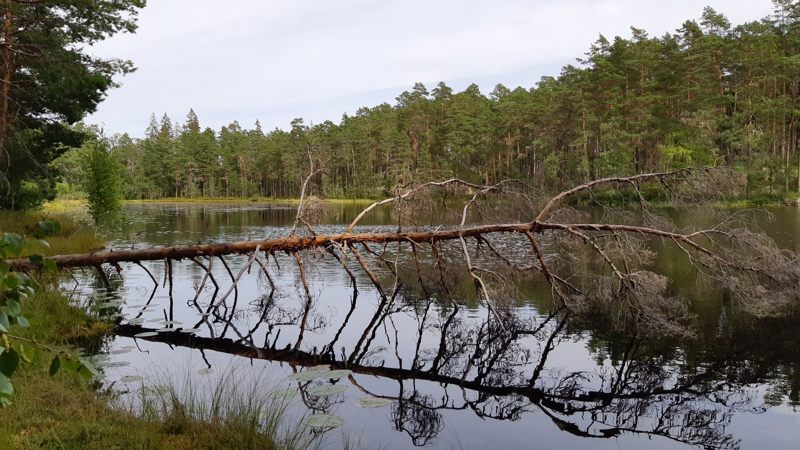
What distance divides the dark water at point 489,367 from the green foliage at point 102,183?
16088 millimetres

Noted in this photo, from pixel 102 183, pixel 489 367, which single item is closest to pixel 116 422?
pixel 489 367

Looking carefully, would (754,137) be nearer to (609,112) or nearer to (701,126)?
(701,126)

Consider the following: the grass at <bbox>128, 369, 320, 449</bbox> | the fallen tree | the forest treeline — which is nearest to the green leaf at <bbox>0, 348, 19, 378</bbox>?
the grass at <bbox>128, 369, 320, 449</bbox>

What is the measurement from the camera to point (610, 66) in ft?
175

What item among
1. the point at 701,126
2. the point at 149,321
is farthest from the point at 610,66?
the point at 149,321

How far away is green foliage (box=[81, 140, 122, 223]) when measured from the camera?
28078 millimetres

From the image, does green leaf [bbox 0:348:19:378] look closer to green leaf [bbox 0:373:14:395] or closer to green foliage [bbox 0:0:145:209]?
green leaf [bbox 0:373:14:395]

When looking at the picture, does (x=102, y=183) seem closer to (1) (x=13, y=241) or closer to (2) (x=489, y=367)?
(2) (x=489, y=367)

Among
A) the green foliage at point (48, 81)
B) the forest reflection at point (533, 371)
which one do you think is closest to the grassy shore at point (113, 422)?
the forest reflection at point (533, 371)

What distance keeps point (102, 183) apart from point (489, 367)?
26.0 metres

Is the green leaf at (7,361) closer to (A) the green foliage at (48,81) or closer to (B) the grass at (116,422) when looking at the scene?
(B) the grass at (116,422)

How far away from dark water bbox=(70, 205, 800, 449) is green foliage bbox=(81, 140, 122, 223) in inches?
633

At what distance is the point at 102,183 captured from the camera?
93.7ft

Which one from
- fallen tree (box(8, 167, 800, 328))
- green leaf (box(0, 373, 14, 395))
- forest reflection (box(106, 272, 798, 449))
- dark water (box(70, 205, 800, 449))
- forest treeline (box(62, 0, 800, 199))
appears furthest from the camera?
forest treeline (box(62, 0, 800, 199))
